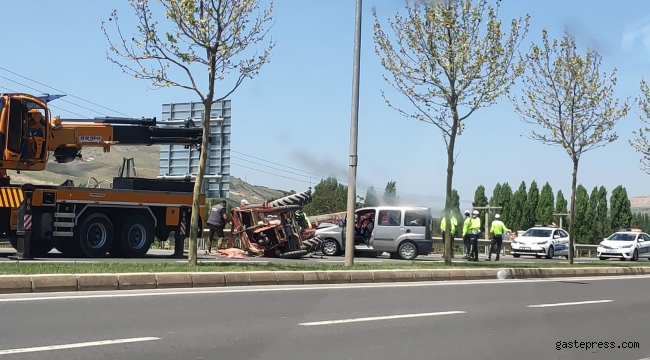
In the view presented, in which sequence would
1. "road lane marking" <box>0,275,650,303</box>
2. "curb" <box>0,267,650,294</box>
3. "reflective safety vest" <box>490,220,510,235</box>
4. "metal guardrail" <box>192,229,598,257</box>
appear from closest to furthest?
1. "road lane marking" <box>0,275,650,303</box>
2. "curb" <box>0,267,650,294</box>
3. "reflective safety vest" <box>490,220,510,235</box>
4. "metal guardrail" <box>192,229,598,257</box>

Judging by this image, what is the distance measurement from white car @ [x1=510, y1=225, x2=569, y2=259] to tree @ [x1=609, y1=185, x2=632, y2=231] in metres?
37.2

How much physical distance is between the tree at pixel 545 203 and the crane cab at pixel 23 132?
57.5 m

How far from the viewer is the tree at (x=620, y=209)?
71562 millimetres

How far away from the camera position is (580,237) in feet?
222

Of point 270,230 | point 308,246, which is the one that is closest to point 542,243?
point 308,246

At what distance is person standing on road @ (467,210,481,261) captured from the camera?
26.7 metres

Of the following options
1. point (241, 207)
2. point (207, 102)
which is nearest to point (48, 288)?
point (207, 102)

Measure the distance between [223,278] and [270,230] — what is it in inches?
379

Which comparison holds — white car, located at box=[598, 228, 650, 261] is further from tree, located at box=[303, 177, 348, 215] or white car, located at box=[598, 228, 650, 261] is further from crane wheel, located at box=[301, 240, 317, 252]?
crane wheel, located at box=[301, 240, 317, 252]

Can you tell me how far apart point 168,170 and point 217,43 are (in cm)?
952

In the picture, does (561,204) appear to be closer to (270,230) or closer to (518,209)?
(518,209)

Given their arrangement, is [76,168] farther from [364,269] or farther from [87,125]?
[364,269]

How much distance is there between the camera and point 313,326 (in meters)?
9.73

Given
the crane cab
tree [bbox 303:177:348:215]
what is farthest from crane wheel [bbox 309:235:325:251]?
tree [bbox 303:177:348:215]
